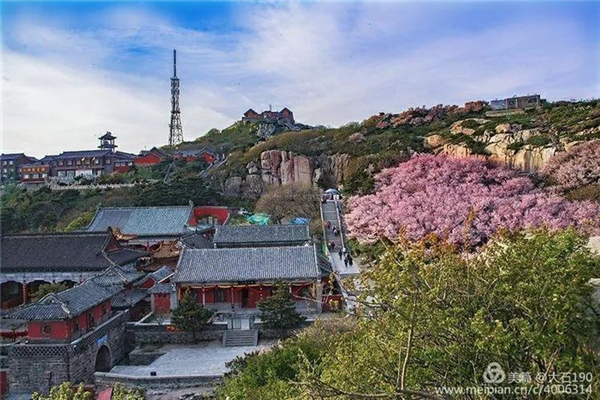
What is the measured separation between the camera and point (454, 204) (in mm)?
17375

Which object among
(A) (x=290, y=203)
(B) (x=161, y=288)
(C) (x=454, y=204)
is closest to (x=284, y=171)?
(A) (x=290, y=203)

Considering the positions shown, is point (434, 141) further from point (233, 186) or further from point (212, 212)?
point (233, 186)

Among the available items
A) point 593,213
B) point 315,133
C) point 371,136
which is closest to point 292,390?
point 593,213

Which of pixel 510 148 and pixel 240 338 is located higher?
pixel 510 148

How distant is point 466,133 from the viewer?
30.5 meters

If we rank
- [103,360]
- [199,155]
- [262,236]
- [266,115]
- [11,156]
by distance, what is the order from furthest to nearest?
[266,115]
[11,156]
[199,155]
[262,236]
[103,360]

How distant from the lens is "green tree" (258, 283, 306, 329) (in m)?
17.4

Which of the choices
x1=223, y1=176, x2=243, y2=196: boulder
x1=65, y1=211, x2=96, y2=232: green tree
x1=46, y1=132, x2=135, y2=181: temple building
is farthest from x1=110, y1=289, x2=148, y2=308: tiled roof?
x1=46, y1=132, x2=135, y2=181: temple building

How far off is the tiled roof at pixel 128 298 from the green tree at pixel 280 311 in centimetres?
594

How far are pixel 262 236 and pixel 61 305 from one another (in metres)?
12.4

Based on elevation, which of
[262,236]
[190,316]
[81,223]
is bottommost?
[190,316]

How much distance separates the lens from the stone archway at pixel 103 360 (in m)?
16.7

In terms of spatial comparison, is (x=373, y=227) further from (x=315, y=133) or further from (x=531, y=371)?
(x=315, y=133)

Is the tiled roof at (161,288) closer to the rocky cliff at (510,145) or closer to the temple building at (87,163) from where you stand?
the rocky cliff at (510,145)
